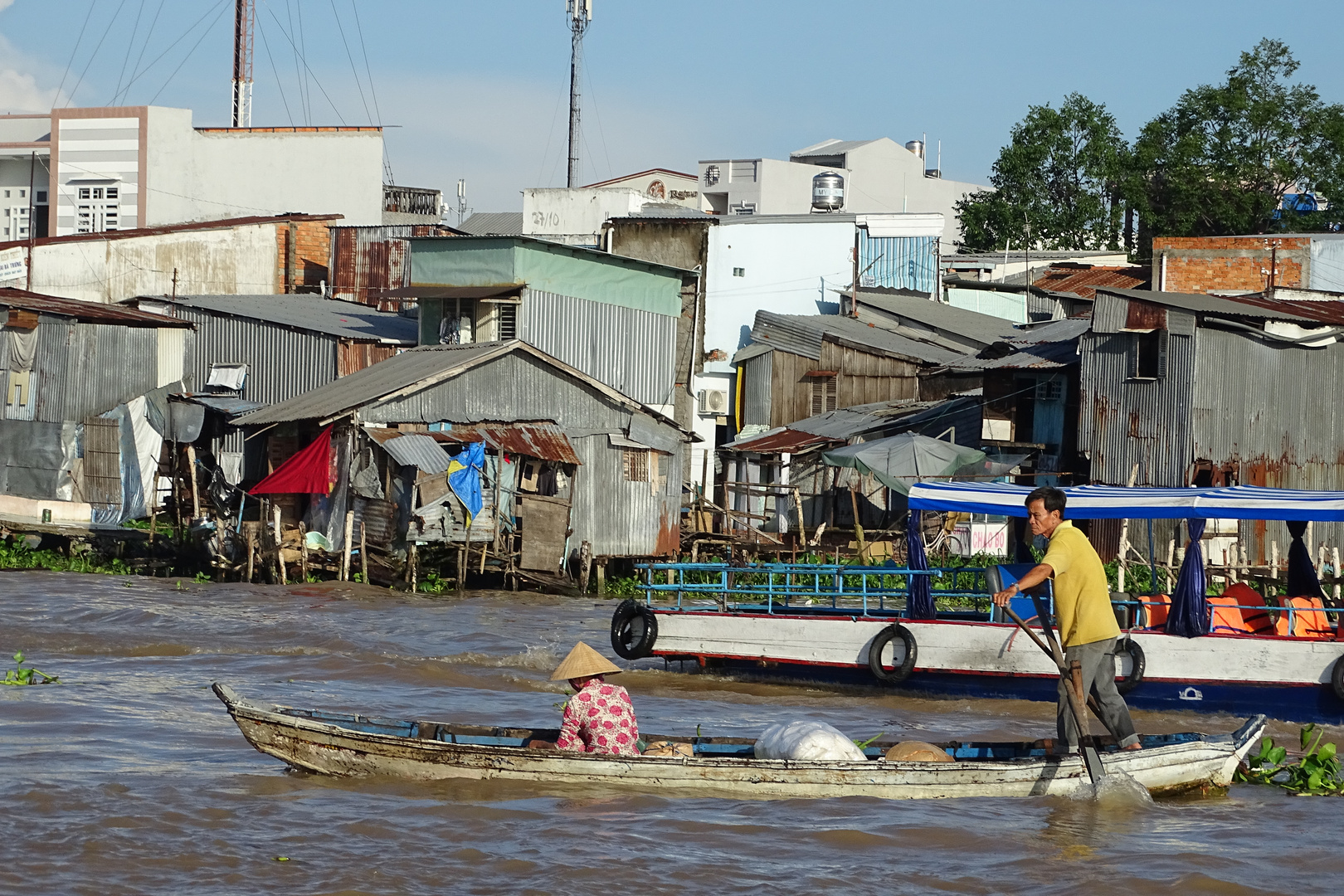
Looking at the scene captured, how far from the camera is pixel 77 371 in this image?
96.8ft

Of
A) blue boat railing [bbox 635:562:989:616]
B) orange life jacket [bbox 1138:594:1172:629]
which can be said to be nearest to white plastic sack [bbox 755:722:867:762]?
blue boat railing [bbox 635:562:989:616]

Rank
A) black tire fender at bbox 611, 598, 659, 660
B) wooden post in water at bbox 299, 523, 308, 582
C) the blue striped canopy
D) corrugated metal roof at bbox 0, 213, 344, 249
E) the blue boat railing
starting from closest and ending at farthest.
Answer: the blue striped canopy < the blue boat railing < black tire fender at bbox 611, 598, 659, 660 < wooden post in water at bbox 299, 523, 308, 582 < corrugated metal roof at bbox 0, 213, 344, 249

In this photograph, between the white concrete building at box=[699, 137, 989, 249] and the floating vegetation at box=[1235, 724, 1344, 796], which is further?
the white concrete building at box=[699, 137, 989, 249]

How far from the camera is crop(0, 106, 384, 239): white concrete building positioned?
38594mm

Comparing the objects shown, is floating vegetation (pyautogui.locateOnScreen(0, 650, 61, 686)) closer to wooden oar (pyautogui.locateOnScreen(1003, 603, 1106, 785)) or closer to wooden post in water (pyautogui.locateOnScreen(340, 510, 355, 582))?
wooden post in water (pyautogui.locateOnScreen(340, 510, 355, 582))

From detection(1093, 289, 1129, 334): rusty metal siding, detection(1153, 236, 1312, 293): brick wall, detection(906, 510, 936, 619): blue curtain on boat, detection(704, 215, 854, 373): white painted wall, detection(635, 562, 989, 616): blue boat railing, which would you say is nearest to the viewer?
detection(906, 510, 936, 619): blue curtain on boat

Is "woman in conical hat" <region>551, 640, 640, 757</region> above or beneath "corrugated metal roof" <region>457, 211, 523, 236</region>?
beneath

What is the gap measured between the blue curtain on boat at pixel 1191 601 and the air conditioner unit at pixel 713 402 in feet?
68.9

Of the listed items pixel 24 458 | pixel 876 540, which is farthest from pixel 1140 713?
pixel 24 458

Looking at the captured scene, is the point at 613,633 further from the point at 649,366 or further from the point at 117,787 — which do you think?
the point at 649,366

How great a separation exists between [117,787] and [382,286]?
87.2 ft

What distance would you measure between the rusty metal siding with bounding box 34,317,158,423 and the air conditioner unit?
485 inches

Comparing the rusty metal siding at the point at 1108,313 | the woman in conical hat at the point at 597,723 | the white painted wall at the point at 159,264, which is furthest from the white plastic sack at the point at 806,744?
the white painted wall at the point at 159,264

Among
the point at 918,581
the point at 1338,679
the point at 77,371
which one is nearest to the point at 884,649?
the point at 918,581
